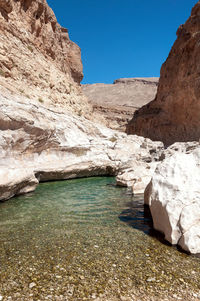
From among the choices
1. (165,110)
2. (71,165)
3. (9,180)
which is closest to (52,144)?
(71,165)

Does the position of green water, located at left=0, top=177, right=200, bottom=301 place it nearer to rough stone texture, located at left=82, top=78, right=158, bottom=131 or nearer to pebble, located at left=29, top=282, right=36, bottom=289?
pebble, located at left=29, top=282, right=36, bottom=289

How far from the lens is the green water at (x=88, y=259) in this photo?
2451 millimetres

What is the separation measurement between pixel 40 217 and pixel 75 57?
2589 cm

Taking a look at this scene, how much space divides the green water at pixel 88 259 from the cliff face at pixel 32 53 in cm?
1016

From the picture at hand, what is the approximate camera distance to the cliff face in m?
14.2

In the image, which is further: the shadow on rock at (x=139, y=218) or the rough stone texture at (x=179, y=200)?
the shadow on rock at (x=139, y=218)

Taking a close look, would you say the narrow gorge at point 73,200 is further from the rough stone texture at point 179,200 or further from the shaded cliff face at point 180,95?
the shaded cliff face at point 180,95

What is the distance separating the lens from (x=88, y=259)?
314cm

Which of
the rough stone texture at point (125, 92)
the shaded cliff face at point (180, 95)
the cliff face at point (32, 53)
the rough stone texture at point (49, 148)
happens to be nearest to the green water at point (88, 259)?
the rough stone texture at point (49, 148)

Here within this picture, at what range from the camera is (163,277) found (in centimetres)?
269

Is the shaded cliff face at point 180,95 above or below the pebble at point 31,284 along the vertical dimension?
above

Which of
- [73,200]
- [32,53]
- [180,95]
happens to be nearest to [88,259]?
[73,200]

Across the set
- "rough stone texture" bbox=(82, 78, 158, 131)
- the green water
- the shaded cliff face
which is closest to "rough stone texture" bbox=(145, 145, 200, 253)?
the green water

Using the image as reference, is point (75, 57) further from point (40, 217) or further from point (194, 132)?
point (40, 217)
